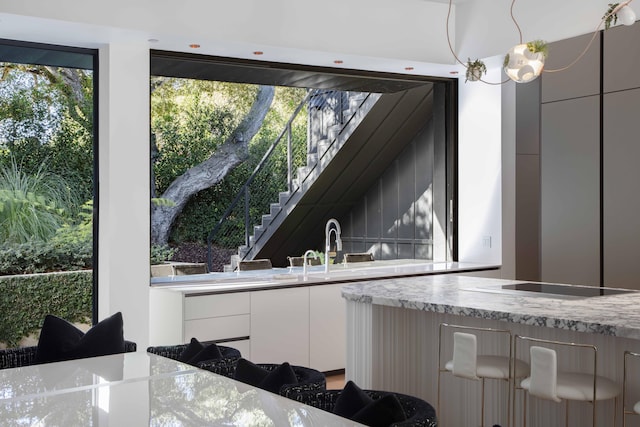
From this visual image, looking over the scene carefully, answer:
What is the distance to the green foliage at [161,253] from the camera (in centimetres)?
993

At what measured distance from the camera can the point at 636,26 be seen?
5.90 metres

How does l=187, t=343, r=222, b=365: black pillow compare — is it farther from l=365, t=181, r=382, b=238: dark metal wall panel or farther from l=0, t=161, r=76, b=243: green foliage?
l=365, t=181, r=382, b=238: dark metal wall panel

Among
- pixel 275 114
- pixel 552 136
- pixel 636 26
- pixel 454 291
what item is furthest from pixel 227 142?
pixel 454 291

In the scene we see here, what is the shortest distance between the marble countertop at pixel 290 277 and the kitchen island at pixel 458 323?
1220 mm

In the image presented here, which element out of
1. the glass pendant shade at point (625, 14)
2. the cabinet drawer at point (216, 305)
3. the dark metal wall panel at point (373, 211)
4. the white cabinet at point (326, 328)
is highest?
the glass pendant shade at point (625, 14)

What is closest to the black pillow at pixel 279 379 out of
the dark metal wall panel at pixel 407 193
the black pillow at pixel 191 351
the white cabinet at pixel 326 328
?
the black pillow at pixel 191 351

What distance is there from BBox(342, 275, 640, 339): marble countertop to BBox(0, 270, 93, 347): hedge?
223 centimetres

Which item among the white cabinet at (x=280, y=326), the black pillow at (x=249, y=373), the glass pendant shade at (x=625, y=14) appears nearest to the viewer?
the black pillow at (x=249, y=373)

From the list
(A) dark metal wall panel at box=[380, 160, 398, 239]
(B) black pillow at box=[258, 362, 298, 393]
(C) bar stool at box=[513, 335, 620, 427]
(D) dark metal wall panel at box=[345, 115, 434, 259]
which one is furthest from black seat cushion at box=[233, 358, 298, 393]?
(A) dark metal wall panel at box=[380, 160, 398, 239]

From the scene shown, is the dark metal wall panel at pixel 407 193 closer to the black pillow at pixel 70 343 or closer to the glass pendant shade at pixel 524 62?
the glass pendant shade at pixel 524 62

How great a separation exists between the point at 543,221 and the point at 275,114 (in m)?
6.78

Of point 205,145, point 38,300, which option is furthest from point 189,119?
point 38,300

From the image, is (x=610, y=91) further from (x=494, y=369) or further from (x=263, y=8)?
(x=494, y=369)

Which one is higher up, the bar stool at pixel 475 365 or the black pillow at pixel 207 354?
the black pillow at pixel 207 354
